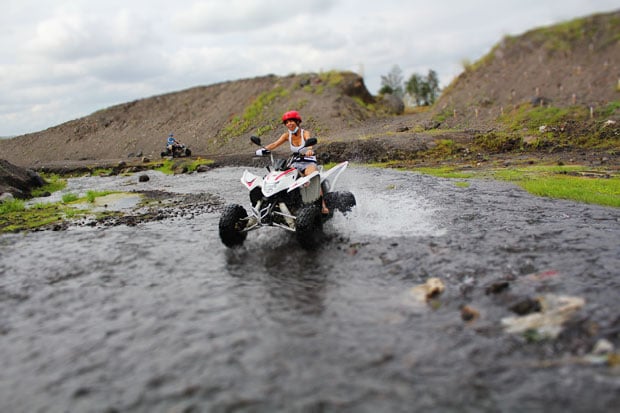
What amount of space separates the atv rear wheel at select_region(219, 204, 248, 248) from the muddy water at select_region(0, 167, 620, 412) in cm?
31

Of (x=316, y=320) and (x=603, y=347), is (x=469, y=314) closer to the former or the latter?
(x=603, y=347)

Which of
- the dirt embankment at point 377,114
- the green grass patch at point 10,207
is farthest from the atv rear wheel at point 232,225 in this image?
the dirt embankment at point 377,114

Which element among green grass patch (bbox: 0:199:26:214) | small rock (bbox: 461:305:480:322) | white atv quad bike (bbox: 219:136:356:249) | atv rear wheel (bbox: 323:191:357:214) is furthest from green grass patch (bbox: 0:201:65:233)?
small rock (bbox: 461:305:480:322)

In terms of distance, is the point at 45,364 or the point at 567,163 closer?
the point at 45,364

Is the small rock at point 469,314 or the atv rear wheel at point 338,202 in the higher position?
the atv rear wheel at point 338,202

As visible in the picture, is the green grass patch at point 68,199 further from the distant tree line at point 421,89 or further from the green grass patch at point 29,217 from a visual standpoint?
the distant tree line at point 421,89

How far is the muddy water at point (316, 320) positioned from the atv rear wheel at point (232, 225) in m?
0.31

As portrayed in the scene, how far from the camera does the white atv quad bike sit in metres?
8.85

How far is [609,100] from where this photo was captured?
28.9m

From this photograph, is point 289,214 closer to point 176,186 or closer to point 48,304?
point 48,304

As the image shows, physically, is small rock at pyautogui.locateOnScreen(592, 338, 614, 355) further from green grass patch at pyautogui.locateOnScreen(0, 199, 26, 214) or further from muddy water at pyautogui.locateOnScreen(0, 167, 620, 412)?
green grass patch at pyautogui.locateOnScreen(0, 199, 26, 214)

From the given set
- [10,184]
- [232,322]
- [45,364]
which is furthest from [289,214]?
[10,184]

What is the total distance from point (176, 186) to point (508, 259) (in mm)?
17739

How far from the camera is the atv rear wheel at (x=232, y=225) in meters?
9.24
